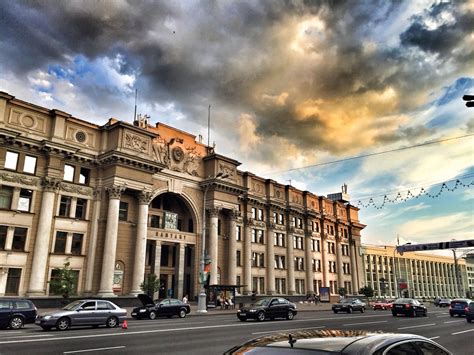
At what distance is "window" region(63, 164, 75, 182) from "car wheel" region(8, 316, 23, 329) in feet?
62.0

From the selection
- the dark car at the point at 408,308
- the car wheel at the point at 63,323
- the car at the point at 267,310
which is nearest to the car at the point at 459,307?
the dark car at the point at 408,308

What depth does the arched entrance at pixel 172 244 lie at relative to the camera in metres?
43.2

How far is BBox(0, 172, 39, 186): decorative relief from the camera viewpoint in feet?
108

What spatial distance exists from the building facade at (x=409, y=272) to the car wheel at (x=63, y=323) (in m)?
90.6

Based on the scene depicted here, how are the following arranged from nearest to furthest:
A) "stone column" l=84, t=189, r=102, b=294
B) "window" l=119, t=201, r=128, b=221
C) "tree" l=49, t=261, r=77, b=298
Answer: "tree" l=49, t=261, r=77, b=298 < "stone column" l=84, t=189, r=102, b=294 < "window" l=119, t=201, r=128, b=221

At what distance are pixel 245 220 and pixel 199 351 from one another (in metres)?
42.0

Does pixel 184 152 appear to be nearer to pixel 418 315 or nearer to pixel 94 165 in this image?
pixel 94 165

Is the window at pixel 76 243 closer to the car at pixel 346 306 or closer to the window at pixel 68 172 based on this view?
the window at pixel 68 172

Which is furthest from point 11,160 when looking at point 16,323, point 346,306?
point 346,306

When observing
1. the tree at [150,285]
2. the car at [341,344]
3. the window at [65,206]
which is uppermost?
the window at [65,206]

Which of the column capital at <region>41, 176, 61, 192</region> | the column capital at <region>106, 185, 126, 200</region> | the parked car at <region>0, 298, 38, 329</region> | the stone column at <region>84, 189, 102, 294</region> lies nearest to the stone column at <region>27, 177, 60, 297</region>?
the column capital at <region>41, 176, 61, 192</region>

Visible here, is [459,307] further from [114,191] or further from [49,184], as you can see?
[49,184]

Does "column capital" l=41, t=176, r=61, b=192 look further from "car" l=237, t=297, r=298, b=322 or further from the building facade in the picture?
the building facade

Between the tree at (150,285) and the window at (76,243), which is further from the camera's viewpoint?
the tree at (150,285)
